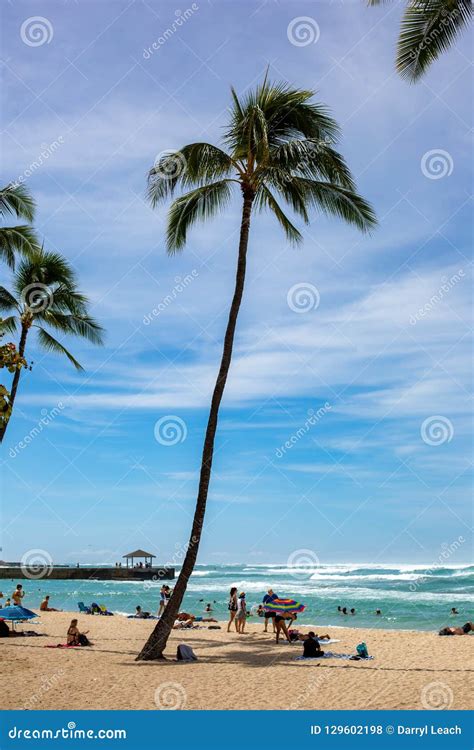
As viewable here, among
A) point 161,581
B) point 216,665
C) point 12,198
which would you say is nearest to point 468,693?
point 216,665

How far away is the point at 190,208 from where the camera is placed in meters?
15.5

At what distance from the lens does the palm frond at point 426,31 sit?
1216cm

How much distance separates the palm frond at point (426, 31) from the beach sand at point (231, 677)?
10510mm

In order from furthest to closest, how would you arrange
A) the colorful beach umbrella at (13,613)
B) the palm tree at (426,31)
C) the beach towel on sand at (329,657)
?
1. the colorful beach umbrella at (13,613)
2. the beach towel on sand at (329,657)
3. the palm tree at (426,31)

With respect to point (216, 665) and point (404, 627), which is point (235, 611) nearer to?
point (216, 665)

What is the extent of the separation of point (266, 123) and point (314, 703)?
11003 mm

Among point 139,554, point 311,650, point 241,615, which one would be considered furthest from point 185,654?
point 139,554

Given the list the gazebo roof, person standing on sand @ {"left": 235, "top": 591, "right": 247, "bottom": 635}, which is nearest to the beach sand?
person standing on sand @ {"left": 235, "top": 591, "right": 247, "bottom": 635}

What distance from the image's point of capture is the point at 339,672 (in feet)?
41.6

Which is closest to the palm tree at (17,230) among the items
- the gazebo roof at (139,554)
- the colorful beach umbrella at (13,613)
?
the colorful beach umbrella at (13,613)

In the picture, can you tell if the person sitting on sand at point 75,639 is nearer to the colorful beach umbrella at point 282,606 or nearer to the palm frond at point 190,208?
the colorful beach umbrella at point 282,606

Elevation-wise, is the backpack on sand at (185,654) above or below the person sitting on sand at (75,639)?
above

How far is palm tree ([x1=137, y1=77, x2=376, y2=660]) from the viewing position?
1470 centimetres

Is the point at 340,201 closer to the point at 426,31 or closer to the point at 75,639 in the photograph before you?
the point at 426,31
